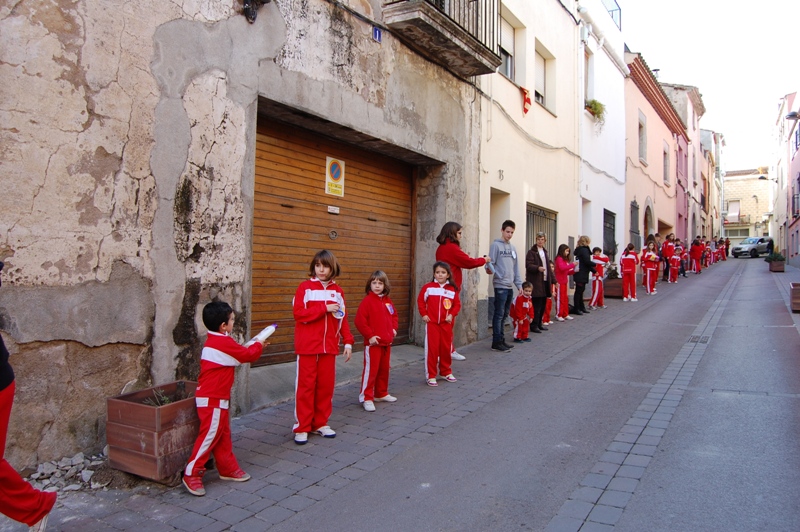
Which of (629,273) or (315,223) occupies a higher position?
(315,223)

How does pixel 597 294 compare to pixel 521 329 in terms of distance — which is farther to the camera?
pixel 597 294

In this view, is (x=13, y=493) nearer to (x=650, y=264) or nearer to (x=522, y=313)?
(x=522, y=313)

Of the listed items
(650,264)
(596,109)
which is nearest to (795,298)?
(650,264)

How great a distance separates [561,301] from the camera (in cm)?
1216

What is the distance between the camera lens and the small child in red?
31.1ft

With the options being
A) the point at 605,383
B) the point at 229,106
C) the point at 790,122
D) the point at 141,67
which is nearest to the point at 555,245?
the point at 605,383

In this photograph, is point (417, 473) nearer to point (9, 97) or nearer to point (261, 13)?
point (9, 97)

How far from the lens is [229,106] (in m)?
5.32

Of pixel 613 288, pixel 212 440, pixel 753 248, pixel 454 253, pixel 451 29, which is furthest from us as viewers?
pixel 753 248

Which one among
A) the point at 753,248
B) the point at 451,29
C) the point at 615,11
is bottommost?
the point at 753,248

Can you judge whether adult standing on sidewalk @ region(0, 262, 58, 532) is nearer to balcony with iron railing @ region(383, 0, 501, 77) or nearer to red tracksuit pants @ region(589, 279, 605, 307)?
balcony with iron railing @ region(383, 0, 501, 77)

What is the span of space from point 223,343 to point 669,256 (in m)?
20.2

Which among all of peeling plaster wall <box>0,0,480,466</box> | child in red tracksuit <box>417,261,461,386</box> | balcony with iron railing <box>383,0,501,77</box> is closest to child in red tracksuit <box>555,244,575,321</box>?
balcony with iron railing <box>383,0,501,77</box>

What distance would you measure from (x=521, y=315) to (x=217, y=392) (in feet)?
21.0
